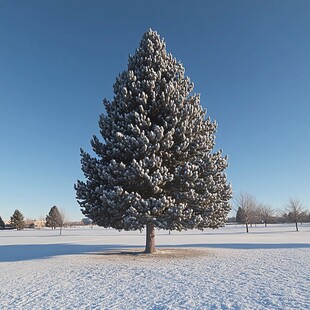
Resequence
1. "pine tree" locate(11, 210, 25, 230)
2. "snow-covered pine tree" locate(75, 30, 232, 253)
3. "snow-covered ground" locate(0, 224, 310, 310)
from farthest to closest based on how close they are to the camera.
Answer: "pine tree" locate(11, 210, 25, 230), "snow-covered pine tree" locate(75, 30, 232, 253), "snow-covered ground" locate(0, 224, 310, 310)

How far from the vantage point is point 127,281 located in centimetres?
900

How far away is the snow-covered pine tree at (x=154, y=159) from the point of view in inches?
547

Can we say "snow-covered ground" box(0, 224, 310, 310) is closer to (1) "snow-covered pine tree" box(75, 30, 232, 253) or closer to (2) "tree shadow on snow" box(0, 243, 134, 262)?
(1) "snow-covered pine tree" box(75, 30, 232, 253)

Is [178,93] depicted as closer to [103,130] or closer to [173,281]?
[103,130]

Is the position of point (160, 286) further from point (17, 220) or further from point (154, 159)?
point (17, 220)

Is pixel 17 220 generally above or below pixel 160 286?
above

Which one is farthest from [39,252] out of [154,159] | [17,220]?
[17,220]

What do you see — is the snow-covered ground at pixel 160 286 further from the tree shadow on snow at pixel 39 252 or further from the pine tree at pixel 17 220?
the pine tree at pixel 17 220

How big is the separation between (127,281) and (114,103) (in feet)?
36.3

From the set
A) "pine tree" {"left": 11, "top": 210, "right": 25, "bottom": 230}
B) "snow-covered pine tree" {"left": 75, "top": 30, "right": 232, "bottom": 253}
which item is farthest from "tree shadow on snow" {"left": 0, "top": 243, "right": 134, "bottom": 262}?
→ "pine tree" {"left": 11, "top": 210, "right": 25, "bottom": 230}

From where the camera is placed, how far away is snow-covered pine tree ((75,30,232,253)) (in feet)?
45.6

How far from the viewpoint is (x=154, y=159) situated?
45.7 ft

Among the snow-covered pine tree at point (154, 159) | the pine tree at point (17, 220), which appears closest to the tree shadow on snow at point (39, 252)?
the snow-covered pine tree at point (154, 159)

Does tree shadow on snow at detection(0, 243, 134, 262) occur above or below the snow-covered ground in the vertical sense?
below
